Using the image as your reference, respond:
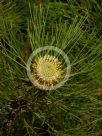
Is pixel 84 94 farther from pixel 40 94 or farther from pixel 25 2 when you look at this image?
pixel 25 2

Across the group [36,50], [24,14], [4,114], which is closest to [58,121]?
[4,114]

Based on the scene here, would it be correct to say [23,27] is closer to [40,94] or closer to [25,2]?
[25,2]

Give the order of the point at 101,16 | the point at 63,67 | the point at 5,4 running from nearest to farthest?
the point at 63,67, the point at 101,16, the point at 5,4

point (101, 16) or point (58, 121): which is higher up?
point (101, 16)

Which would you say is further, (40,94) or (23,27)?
(23,27)

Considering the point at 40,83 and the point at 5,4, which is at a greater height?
the point at 5,4

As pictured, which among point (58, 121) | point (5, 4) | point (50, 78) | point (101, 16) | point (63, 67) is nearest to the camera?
point (50, 78)

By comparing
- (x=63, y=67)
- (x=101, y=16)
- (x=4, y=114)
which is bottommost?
(x=4, y=114)

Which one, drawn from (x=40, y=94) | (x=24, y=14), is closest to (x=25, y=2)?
(x=24, y=14)

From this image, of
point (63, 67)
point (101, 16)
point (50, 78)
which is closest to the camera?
point (50, 78)
